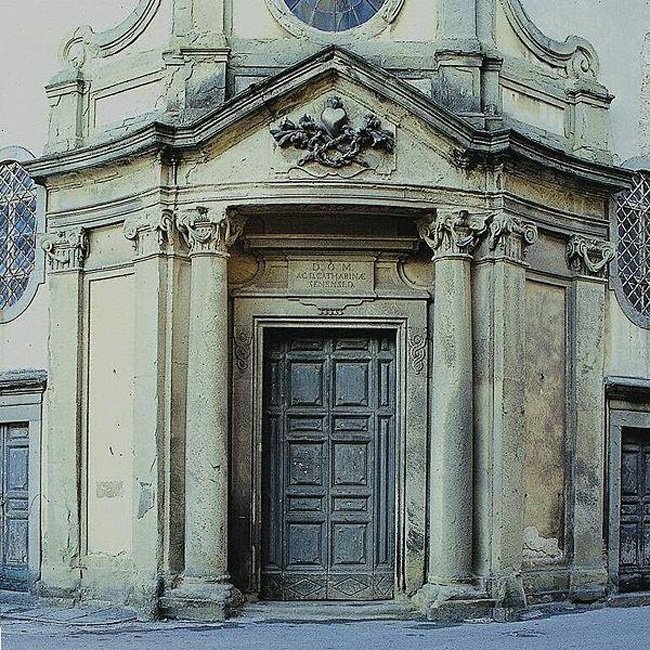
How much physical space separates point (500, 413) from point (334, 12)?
14.2 feet

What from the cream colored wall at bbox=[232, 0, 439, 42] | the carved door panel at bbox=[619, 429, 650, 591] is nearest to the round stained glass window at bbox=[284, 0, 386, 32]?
the cream colored wall at bbox=[232, 0, 439, 42]

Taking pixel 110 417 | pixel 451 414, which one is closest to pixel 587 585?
pixel 451 414

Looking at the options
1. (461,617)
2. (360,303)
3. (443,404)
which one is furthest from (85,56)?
(461,617)

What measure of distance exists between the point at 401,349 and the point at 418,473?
1.25m

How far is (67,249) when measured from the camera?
48.4 feet

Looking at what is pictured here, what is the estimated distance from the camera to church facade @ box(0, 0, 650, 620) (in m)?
13.6

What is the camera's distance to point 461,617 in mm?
13352

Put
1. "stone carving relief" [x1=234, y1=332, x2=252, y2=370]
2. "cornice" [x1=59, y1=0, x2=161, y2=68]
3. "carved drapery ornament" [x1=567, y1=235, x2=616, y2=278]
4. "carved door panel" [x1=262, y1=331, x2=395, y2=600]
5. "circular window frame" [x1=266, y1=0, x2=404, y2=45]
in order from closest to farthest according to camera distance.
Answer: "circular window frame" [x1=266, y1=0, x2=404, y2=45]
"stone carving relief" [x1=234, y1=332, x2=252, y2=370]
"carved door panel" [x1=262, y1=331, x2=395, y2=600]
"cornice" [x1=59, y1=0, x2=161, y2=68]
"carved drapery ornament" [x1=567, y1=235, x2=616, y2=278]

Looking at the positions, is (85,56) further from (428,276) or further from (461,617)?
(461,617)

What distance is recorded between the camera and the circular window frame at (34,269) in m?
15.5

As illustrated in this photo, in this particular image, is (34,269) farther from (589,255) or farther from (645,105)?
(645,105)

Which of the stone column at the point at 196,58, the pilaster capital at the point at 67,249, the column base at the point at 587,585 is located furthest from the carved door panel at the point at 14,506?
the column base at the point at 587,585

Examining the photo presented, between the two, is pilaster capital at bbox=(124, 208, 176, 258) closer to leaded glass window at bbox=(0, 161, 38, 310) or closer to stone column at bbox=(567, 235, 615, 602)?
leaded glass window at bbox=(0, 161, 38, 310)

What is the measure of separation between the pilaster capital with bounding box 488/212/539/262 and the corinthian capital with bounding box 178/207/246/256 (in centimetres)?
248
